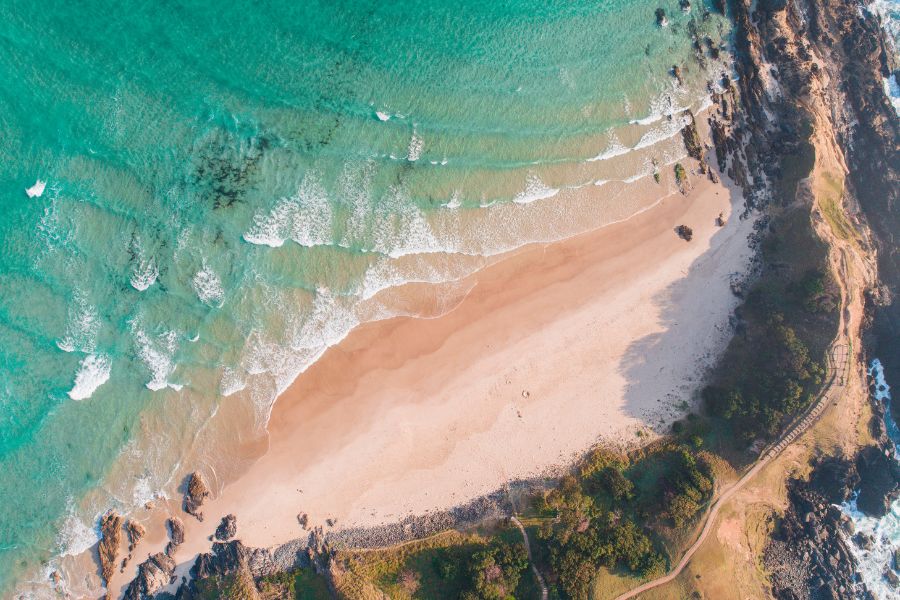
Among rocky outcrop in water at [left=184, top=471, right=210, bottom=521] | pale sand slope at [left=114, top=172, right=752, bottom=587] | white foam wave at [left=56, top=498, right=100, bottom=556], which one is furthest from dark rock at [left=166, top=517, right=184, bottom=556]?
white foam wave at [left=56, top=498, right=100, bottom=556]

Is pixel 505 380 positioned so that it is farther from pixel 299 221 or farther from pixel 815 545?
pixel 815 545

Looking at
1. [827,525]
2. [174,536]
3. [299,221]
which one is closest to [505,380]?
[299,221]

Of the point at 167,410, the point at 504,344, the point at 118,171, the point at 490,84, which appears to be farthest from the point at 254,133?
the point at 504,344

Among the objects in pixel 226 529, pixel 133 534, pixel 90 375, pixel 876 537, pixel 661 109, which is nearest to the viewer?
pixel 133 534

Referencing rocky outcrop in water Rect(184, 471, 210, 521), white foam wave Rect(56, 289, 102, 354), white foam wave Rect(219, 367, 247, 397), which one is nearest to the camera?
rocky outcrop in water Rect(184, 471, 210, 521)

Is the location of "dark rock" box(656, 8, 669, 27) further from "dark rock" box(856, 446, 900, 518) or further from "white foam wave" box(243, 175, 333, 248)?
"dark rock" box(856, 446, 900, 518)
